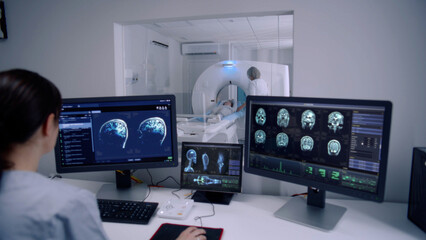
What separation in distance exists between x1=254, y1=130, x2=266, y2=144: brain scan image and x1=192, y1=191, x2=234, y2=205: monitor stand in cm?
32

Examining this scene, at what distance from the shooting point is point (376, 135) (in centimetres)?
104

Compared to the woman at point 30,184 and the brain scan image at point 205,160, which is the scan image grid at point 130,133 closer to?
the brain scan image at point 205,160

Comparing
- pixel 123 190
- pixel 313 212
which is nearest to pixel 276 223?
pixel 313 212

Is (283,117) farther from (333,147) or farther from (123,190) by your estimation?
(123,190)

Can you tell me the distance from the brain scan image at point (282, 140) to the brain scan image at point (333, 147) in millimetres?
177

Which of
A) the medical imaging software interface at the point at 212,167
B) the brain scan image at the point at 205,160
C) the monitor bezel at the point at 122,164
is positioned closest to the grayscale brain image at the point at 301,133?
the medical imaging software interface at the point at 212,167

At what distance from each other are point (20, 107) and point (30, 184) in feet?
0.56

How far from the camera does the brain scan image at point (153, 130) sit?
1.38 m

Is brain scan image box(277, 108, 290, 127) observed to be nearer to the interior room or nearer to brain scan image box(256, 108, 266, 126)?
brain scan image box(256, 108, 266, 126)

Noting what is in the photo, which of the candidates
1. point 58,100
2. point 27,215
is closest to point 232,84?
point 58,100

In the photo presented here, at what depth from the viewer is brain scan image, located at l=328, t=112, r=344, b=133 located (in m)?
1.10

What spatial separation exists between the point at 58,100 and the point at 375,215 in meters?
1.28

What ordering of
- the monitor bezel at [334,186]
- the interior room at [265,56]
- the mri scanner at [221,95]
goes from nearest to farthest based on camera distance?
the monitor bezel at [334,186]
the interior room at [265,56]
the mri scanner at [221,95]

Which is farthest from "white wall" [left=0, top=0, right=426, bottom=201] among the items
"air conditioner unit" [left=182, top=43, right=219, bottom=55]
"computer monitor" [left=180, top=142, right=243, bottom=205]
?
"air conditioner unit" [left=182, top=43, right=219, bottom=55]
